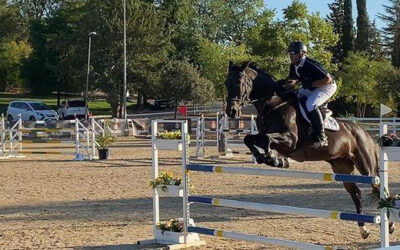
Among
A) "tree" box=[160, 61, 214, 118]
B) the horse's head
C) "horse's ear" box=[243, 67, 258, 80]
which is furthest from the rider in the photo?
"tree" box=[160, 61, 214, 118]

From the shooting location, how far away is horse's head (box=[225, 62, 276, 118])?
7.61m

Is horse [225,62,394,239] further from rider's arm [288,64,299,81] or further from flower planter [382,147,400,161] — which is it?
flower planter [382,147,400,161]

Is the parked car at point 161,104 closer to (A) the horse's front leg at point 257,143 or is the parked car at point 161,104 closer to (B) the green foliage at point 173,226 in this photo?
(B) the green foliage at point 173,226

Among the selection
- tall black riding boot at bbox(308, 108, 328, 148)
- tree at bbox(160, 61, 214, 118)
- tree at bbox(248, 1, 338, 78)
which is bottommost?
tall black riding boot at bbox(308, 108, 328, 148)

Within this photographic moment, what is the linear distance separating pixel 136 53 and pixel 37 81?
20054 mm

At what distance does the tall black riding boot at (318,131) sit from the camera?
789cm

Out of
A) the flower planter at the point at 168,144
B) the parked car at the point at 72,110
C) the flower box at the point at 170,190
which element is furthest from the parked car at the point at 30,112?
the flower box at the point at 170,190

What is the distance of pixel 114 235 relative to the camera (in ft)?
28.9


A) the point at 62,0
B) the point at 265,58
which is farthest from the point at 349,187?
the point at 62,0

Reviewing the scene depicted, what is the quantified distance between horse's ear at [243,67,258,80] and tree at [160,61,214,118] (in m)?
45.9

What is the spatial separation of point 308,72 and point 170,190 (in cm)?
256

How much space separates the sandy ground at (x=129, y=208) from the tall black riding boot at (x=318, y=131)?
4.50 ft

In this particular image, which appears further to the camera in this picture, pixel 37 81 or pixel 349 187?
pixel 37 81

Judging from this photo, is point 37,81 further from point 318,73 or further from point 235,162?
point 318,73
